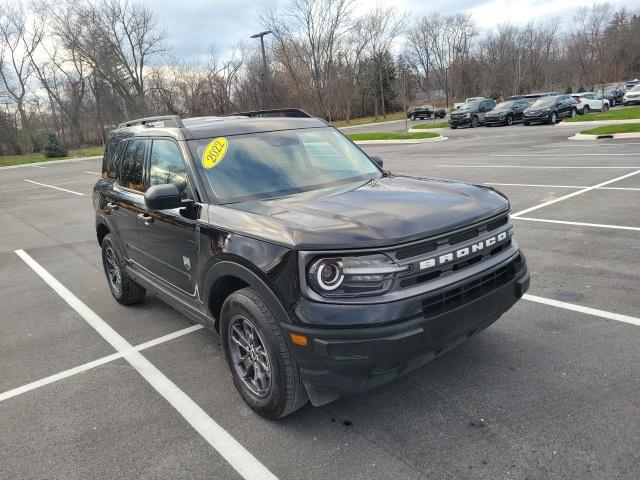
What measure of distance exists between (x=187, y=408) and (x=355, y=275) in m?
1.66

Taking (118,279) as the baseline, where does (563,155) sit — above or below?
below

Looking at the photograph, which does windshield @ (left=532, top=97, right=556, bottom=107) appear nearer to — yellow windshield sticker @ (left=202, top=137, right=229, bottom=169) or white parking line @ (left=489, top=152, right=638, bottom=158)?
white parking line @ (left=489, top=152, right=638, bottom=158)

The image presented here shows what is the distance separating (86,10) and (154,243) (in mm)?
55234

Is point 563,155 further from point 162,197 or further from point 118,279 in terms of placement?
point 162,197

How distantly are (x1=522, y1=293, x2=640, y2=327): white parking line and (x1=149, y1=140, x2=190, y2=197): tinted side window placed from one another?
3.33 meters

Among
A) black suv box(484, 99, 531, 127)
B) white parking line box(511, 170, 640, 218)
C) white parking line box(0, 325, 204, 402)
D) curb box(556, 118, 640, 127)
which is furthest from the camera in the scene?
black suv box(484, 99, 531, 127)

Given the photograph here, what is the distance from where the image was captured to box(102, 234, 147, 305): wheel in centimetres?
534

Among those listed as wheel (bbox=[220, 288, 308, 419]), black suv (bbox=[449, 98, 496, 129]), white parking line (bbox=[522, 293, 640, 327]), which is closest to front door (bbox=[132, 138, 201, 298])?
wheel (bbox=[220, 288, 308, 419])

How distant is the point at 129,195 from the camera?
4738mm

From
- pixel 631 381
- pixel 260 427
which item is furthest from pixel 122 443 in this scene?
pixel 631 381

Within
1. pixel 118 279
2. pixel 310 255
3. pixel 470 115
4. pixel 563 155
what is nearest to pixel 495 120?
pixel 470 115

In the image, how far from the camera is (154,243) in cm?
429

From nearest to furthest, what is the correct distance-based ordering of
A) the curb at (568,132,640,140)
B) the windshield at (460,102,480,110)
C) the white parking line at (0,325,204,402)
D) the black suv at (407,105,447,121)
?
the white parking line at (0,325,204,402), the curb at (568,132,640,140), the windshield at (460,102,480,110), the black suv at (407,105,447,121)

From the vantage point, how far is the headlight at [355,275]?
106 inches
